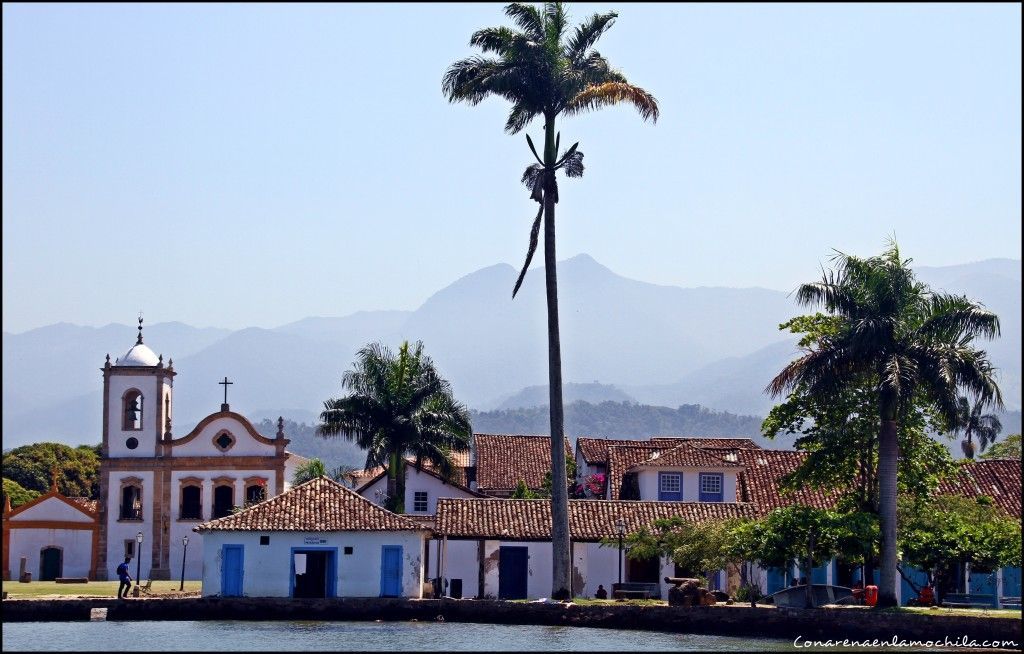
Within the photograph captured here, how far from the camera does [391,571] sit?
42.6 meters

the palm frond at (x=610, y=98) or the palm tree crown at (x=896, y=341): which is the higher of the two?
the palm frond at (x=610, y=98)

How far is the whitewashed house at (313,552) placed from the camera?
42.0m

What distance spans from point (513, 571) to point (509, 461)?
70.0 ft

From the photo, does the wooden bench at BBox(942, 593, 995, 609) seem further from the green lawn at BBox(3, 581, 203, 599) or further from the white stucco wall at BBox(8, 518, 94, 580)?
the white stucco wall at BBox(8, 518, 94, 580)

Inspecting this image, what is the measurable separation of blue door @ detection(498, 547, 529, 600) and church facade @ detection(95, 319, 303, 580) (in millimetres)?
15602

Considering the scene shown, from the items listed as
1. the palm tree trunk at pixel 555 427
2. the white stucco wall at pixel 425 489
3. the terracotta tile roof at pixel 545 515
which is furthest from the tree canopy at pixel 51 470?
the palm tree trunk at pixel 555 427

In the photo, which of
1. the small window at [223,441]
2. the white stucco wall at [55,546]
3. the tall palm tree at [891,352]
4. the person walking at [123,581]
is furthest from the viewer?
the small window at [223,441]

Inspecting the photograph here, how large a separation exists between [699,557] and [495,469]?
83.5 feet

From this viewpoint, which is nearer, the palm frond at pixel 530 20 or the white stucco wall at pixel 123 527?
the palm frond at pixel 530 20

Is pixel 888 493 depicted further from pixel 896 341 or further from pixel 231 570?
pixel 231 570

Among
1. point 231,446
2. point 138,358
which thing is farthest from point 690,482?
point 138,358

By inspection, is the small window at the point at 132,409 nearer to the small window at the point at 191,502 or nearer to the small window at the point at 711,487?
the small window at the point at 191,502

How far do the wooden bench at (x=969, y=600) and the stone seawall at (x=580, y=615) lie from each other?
8.21 m

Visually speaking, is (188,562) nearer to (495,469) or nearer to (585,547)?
(495,469)
